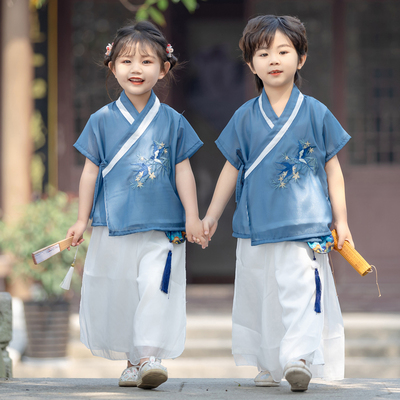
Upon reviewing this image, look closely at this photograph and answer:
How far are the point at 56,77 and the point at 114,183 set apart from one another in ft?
13.5

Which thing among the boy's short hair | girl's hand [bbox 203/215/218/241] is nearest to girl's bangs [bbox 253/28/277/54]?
the boy's short hair

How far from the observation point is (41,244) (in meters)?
5.91

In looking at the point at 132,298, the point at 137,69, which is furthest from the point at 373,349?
the point at 137,69

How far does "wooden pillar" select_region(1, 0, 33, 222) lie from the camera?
685 centimetres

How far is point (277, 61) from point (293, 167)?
48 centimetres

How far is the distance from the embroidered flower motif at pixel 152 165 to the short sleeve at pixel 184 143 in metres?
0.09

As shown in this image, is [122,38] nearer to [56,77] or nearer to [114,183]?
[114,183]

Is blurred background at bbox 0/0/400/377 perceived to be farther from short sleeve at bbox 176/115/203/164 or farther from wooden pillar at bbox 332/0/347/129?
short sleeve at bbox 176/115/203/164

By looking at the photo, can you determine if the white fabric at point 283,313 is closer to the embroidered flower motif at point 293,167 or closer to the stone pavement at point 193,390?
the stone pavement at point 193,390

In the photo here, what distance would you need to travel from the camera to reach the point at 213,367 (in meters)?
5.90

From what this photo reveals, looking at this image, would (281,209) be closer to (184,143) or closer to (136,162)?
(184,143)

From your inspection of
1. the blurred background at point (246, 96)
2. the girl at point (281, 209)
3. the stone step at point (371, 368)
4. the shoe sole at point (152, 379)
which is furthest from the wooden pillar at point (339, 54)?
the shoe sole at point (152, 379)

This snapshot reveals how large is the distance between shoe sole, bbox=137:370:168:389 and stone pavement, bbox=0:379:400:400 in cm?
3

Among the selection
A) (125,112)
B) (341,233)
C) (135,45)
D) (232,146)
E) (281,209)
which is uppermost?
Answer: (135,45)
